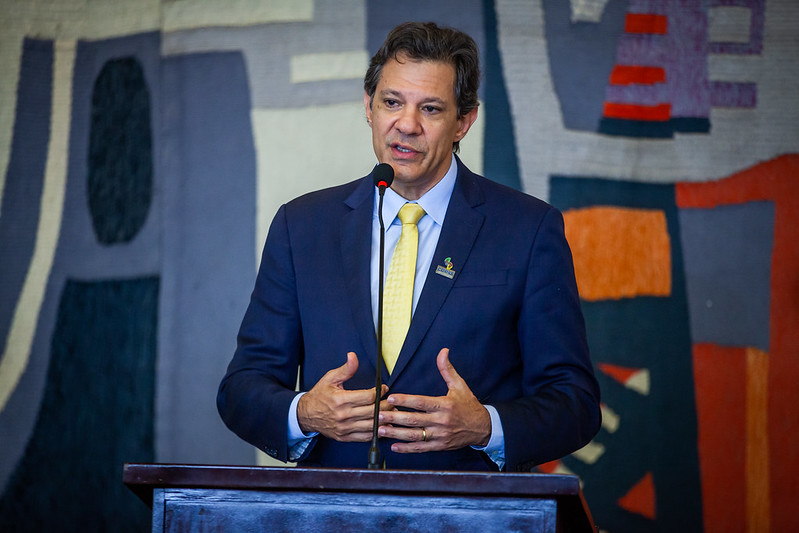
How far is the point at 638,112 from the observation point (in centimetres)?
351

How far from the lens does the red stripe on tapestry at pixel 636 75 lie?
11.5ft

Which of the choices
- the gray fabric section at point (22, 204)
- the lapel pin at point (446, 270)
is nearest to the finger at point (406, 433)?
the lapel pin at point (446, 270)

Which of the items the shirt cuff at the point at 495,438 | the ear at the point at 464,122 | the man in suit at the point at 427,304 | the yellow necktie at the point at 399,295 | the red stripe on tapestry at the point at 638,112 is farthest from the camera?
the red stripe on tapestry at the point at 638,112

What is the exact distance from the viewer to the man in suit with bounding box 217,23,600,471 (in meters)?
1.98

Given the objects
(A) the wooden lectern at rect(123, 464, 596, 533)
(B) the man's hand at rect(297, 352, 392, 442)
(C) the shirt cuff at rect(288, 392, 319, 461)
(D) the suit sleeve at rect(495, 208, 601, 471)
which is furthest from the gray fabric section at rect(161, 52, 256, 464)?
(A) the wooden lectern at rect(123, 464, 596, 533)

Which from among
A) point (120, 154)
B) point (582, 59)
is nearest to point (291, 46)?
point (120, 154)

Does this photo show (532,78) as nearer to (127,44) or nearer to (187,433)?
(127,44)

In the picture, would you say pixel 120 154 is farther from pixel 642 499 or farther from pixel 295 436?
pixel 642 499

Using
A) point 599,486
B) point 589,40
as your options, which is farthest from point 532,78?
point 599,486

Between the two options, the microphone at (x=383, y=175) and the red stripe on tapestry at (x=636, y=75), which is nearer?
the microphone at (x=383, y=175)

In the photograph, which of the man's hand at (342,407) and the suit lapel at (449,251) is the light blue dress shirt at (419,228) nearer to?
the suit lapel at (449,251)

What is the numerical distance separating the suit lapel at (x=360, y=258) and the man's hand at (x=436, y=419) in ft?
1.00

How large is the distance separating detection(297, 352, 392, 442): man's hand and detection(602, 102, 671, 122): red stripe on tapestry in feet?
6.75

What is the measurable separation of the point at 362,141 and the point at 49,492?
1.91m
